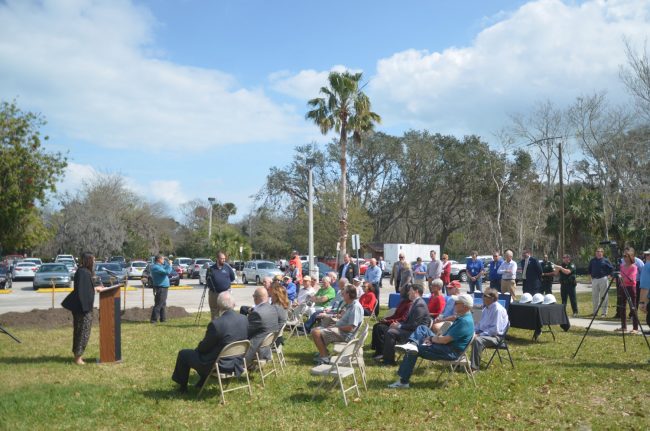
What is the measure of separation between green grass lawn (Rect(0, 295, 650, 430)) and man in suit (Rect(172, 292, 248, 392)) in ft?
0.99

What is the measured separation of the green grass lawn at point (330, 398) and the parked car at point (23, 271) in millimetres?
26951

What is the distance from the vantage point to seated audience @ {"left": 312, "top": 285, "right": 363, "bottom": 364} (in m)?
8.49

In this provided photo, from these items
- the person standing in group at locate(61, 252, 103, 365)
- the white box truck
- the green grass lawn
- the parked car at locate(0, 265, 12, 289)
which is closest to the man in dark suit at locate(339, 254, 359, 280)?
the green grass lawn

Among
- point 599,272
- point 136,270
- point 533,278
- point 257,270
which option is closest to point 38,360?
point 533,278

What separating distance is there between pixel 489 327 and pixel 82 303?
20.4 ft

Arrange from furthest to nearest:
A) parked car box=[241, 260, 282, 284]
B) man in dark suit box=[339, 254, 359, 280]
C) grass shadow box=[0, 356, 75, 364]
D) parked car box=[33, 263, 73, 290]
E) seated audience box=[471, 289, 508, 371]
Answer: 1. parked car box=[241, 260, 282, 284]
2. parked car box=[33, 263, 73, 290]
3. man in dark suit box=[339, 254, 359, 280]
4. grass shadow box=[0, 356, 75, 364]
5. seated audience box=[471, 289, 508, 371]

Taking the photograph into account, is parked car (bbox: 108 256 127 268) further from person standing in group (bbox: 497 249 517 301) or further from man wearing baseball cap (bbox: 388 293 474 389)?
man wearing baseball cap (bbox: 388 293 474 389)

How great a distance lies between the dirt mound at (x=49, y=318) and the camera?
13.1m

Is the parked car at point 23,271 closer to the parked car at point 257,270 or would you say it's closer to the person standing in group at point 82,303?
the parked car at point 257,270

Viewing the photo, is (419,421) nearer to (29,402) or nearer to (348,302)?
(348,302)

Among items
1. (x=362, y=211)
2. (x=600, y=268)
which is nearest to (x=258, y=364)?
(x=600, y=268)

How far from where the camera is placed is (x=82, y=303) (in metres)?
8.66

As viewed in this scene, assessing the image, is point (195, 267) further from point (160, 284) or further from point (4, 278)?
point (160, 284)

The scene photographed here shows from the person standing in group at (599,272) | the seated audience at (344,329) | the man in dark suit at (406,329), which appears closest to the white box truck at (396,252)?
the person standing in group at (599,272)
